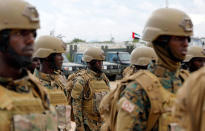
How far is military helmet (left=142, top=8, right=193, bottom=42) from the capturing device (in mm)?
3998

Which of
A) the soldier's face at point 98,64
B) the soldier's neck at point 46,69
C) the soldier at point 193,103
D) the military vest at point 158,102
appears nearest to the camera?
the soldier at point 193,103

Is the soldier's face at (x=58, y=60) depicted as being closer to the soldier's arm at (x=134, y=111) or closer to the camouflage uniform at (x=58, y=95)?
the camouflage uniform at (x=58, y=95)

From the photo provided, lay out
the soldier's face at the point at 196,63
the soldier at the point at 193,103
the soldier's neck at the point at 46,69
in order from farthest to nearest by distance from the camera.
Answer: the soldier's face at the point at 196,63 → the soldier's neck at the point at 46,69 → the soldier at the point at 193,103

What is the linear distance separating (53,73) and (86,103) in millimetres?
1615

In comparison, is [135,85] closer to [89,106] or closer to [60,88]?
[60,88]

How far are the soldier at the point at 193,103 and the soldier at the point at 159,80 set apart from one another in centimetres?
139

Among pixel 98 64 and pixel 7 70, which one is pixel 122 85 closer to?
pixel 7 70

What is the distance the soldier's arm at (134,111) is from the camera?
150 inches

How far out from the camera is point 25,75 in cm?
361

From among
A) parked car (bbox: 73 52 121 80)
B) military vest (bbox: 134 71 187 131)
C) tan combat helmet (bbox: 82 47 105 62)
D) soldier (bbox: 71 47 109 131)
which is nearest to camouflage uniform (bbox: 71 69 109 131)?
soldier (bbox: 71 47 109 131)

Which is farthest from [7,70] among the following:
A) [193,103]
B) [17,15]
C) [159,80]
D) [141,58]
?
[141,58]

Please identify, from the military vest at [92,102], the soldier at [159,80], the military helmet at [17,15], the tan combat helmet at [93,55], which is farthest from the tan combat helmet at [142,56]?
the military helmet at [17,15]

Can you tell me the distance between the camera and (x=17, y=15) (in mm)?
3488

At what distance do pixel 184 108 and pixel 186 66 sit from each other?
17.3ft
